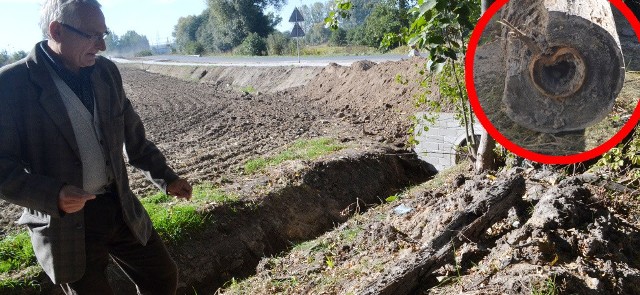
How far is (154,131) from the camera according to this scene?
40.4 feet

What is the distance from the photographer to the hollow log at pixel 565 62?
144 centimetres

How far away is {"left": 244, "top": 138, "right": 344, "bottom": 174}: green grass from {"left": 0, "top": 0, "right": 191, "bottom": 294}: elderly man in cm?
500

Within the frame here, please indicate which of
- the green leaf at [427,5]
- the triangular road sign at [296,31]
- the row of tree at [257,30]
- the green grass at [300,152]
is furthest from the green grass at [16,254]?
the row of tree at [257,30]

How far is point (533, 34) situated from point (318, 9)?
106179 mm

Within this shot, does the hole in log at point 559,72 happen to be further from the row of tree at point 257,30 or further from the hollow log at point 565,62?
the row of tree at point 257,30

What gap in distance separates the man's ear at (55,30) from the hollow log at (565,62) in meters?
2.05

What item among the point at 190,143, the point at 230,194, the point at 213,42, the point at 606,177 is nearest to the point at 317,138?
the point at 190,143

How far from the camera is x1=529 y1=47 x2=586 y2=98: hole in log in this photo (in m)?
1.45

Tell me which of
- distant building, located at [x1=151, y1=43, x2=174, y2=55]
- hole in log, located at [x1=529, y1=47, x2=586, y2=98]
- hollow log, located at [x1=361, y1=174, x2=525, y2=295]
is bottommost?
distant building, located at [x1=151, y1=43, x2=174, y2=55]

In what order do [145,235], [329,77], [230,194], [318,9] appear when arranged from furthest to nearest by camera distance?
[318,9]
[329,77]
[230,194]
[145,235]

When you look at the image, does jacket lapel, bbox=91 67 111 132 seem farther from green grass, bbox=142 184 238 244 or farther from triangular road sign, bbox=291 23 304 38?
triangular road sign, bbox=291 23 304 38

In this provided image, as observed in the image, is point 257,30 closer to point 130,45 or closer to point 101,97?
point 130,45

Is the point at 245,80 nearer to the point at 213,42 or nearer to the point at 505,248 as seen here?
the point at 505,248
